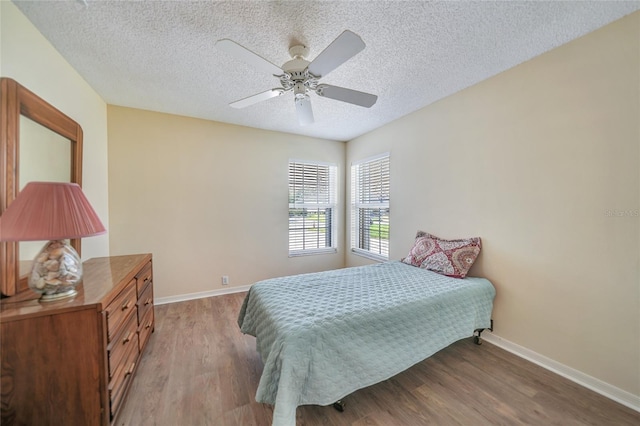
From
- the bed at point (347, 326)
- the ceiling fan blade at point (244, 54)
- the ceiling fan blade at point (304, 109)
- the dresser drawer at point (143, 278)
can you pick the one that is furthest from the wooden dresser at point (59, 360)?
the ceiling fan blade at point (304, 109)

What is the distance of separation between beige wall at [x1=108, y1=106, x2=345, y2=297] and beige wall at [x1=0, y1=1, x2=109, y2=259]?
223 mm

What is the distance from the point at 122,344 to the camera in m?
1.48

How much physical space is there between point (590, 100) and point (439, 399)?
7.62ft

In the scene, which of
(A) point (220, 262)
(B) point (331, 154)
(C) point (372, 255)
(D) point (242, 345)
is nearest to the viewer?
(D) point (242, 345)

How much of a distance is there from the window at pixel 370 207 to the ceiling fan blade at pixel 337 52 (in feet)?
6.71

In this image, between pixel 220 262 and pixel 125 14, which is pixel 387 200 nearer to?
pixel 220 262

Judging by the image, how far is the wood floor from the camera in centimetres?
142

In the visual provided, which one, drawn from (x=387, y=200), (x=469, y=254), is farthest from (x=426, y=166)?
(x=469, y=254)

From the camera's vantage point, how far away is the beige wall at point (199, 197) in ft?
9.47

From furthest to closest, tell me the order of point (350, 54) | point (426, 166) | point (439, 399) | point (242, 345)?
point (426, 166), point (242, 345), point (439, 399), point (350, 54)

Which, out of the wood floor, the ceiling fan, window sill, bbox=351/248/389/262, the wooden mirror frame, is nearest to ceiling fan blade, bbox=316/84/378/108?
the ceiling fan

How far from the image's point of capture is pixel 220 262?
3365mm

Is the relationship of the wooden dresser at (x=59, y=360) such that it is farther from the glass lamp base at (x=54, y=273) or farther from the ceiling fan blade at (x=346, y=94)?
the ceiling fan blade at (x=346, y=94)

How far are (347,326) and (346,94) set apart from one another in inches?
67.1
